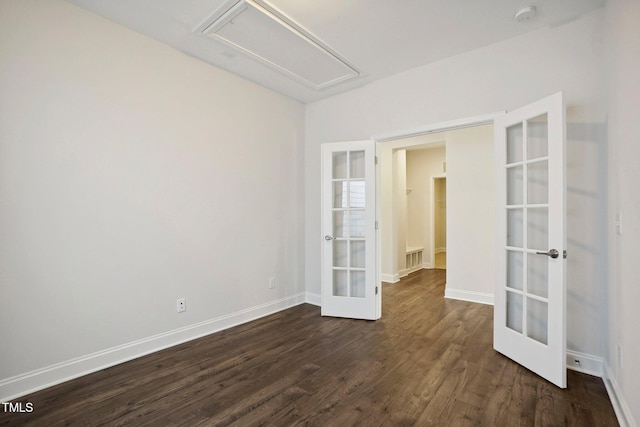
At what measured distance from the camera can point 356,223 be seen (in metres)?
3.70

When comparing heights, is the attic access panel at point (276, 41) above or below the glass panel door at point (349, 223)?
above

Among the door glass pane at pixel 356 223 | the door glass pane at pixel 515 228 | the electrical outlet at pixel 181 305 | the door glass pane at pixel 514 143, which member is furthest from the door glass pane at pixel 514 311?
the electrical outlet at pixel 181 305

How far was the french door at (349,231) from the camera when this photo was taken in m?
3.54

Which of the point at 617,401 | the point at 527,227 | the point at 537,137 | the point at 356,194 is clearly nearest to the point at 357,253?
the point at 356,194

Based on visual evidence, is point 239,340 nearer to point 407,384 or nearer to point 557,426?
point 407,384

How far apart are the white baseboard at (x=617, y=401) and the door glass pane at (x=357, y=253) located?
226 cm

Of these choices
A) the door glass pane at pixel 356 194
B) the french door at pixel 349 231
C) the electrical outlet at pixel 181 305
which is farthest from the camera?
the door glass pane at pixel 356 194

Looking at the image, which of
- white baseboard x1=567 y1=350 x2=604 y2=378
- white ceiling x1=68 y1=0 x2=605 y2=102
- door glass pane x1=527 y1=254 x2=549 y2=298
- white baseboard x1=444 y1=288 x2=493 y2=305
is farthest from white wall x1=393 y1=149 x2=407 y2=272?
white baseboard x1=567 y1=350 x2=604 y2=378

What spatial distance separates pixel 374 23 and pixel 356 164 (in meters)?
1.59

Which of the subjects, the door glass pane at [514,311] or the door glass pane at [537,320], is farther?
the door glass pane at [514,311]

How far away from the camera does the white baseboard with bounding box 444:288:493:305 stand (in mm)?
4168

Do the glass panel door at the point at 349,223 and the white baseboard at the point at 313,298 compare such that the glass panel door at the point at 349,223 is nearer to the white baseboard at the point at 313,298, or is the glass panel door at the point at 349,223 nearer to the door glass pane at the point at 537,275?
the white baseboard at the point at 313,298

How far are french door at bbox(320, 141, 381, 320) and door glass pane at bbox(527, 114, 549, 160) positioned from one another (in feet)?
5.03

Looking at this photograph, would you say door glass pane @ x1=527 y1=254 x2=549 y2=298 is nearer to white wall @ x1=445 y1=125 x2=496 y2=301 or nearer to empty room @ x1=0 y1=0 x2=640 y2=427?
empty room @ x1=0 y1=0 x2=640 y2=427
